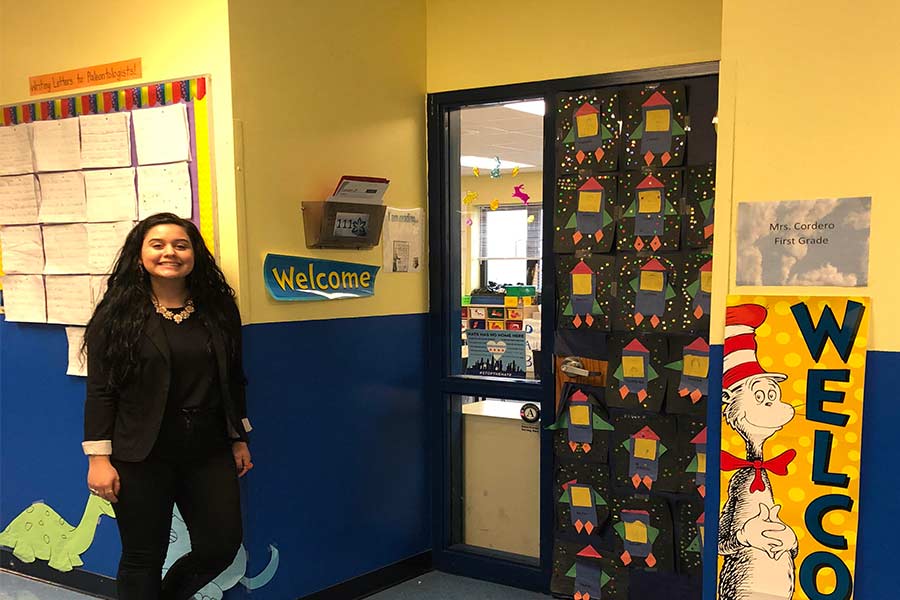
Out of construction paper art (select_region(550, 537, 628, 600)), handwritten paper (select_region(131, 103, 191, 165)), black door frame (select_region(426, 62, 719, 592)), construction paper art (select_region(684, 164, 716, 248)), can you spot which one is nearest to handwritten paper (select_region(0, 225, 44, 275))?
handwritten paper (select_region(131, 103, 191, 165))

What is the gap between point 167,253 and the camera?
215 centimetres

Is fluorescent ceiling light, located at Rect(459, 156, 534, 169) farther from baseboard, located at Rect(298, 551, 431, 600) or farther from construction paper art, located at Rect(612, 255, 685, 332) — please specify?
baseboard, located at Rect(298, 551, 431, 600)

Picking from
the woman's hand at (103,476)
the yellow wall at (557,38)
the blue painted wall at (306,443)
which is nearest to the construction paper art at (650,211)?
the yellow wall at (557,38)

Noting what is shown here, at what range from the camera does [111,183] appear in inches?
101

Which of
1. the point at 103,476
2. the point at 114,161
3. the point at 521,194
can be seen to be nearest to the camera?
the point at 103,476

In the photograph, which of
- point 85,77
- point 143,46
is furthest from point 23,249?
point 143,46

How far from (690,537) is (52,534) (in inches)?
95.0

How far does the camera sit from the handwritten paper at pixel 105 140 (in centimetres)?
252

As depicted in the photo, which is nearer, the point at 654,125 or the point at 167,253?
the point at 167,253

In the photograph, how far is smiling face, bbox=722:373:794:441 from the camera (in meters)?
1.79

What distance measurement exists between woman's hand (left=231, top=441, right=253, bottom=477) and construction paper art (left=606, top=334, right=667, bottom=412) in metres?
1.31

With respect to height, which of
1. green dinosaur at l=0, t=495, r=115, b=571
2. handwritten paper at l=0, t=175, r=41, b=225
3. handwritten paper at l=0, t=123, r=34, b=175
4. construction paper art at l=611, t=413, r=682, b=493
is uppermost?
handwritten paper at l=0, t=123, r=34, b=175

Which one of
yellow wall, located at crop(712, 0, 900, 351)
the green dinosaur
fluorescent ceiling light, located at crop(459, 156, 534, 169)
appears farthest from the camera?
fluorescent ceiling light, located at crop(459, 156, 534, 169)

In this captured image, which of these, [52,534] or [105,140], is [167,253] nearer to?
[105,140]
